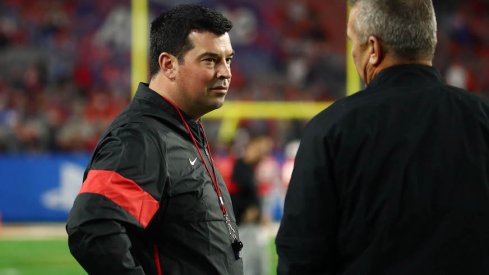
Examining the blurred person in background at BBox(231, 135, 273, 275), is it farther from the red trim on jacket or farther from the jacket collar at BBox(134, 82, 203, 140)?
the red trim on jacket

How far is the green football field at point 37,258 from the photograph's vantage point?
955 centimetres

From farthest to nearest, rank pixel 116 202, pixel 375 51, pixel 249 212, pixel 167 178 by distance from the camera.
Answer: pixel 249 212 < pixel 167 178 < pixel 116 202 < pixel 375 51

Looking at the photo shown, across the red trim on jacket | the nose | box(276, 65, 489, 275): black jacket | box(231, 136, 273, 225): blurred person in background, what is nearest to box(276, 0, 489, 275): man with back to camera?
box(276, 65, 489, 275): black jacket

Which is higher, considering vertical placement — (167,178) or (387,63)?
(387,63)

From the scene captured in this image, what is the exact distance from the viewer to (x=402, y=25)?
2.35 meters

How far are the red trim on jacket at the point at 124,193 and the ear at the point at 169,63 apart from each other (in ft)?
1.67

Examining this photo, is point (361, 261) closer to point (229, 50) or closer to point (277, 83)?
point (229, 50)

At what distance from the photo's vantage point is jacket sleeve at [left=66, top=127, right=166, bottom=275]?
9.05 feet

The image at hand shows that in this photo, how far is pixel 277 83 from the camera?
689 inches

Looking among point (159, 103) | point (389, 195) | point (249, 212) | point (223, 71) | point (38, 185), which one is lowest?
point (38, 185)

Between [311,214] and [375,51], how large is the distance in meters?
0.47

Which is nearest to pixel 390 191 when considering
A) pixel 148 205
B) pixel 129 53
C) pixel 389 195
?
pixel 389 195

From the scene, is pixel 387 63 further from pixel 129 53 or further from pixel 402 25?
pixel 129 53

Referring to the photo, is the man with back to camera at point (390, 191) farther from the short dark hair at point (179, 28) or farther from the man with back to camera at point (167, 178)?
the short dark hair at point (179, 28)
